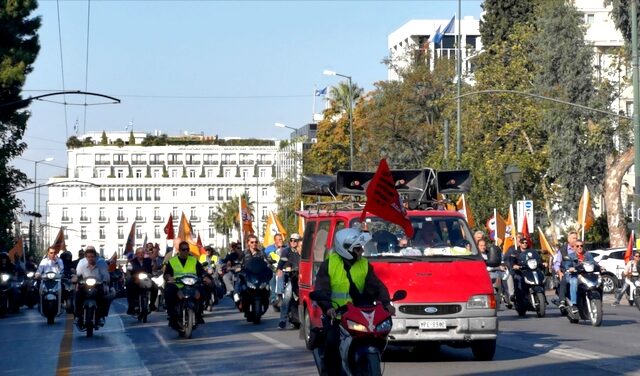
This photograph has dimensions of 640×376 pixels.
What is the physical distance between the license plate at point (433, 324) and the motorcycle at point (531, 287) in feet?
32.2

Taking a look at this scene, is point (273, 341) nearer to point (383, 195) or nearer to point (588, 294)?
point (588, 294)

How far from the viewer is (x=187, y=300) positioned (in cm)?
2192

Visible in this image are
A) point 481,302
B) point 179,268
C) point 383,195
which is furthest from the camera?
point 179,268

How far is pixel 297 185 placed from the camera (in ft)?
318

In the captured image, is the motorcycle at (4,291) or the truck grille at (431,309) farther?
the motorcycle at (4,291)

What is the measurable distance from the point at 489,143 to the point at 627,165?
9664 millimetres

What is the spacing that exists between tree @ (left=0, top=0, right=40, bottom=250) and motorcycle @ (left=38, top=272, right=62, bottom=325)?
908 inches

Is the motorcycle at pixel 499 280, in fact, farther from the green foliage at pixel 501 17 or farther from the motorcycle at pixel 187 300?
the green foliage at pixel 501 17

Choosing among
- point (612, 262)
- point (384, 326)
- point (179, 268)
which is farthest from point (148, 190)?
point (384, 326)

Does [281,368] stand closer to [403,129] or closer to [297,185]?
[403,129]

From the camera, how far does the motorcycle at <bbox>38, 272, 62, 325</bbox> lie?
1102 inches

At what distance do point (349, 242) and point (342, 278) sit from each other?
0.32 metres

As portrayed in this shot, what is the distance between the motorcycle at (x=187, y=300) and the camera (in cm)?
2189

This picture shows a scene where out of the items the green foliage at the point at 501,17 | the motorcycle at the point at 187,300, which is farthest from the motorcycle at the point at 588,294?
the green foliage at the point at 501,17
